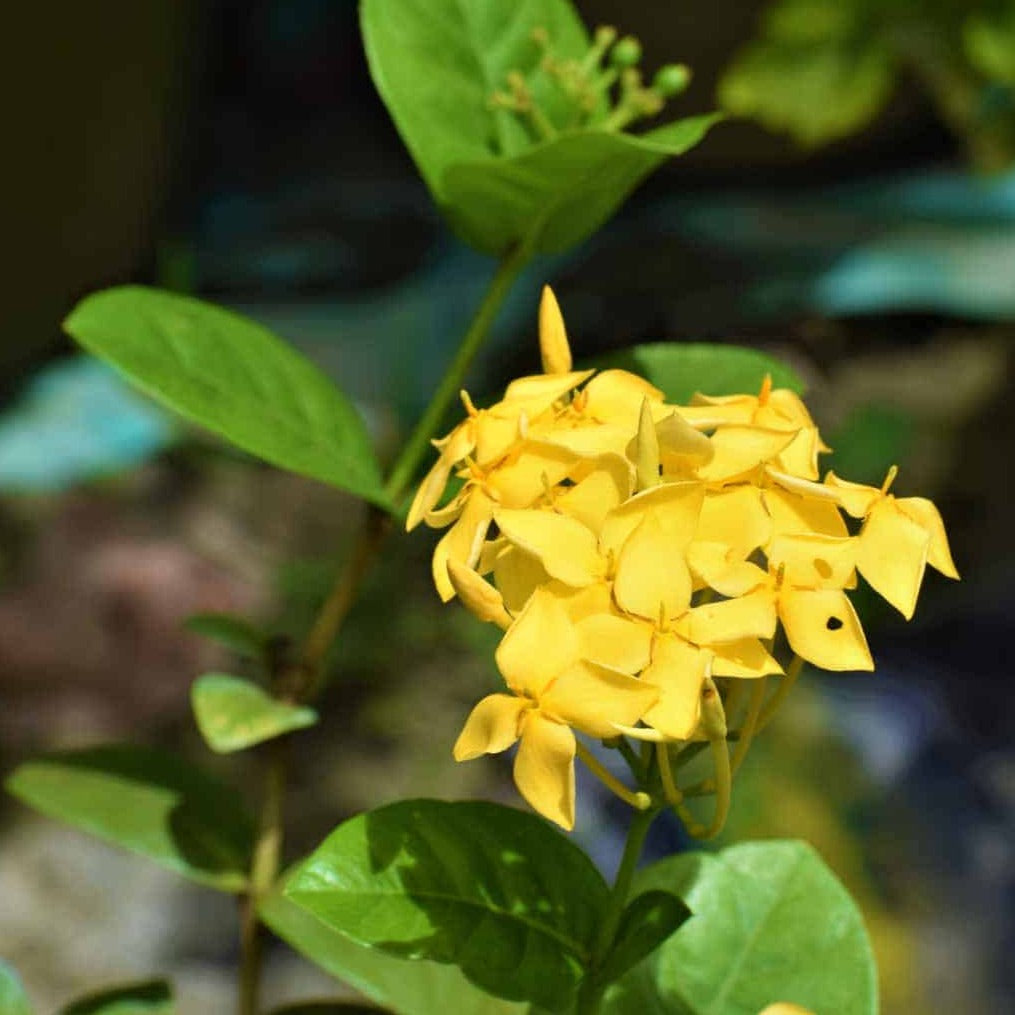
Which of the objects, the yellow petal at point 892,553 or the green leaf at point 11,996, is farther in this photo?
the green leaf at point 11,996

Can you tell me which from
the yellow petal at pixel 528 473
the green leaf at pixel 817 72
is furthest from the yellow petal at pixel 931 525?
the green leaf at pixel 817 72

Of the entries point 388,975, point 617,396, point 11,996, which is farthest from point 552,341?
point 11,996

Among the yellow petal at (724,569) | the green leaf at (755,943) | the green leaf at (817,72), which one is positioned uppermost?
the yellow petal at (724,569)

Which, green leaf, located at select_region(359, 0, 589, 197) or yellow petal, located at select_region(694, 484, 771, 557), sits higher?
green leaf, located at select_region(359, 0, 589, 197)

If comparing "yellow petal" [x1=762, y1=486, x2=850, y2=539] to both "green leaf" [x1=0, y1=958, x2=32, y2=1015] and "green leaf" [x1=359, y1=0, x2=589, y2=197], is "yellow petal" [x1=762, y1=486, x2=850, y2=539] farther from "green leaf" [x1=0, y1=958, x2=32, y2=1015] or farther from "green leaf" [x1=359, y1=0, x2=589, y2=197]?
"green leaf" [x1=0, y1=958, x2=32, y2=1015]

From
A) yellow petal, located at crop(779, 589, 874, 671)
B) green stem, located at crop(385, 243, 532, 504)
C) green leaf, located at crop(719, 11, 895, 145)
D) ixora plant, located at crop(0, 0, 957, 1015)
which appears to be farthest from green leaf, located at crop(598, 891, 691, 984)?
green leaf, located at crop(719, 11, 895, 145)

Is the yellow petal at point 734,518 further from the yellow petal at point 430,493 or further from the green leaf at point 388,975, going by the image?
the green leaf at point 388,975
